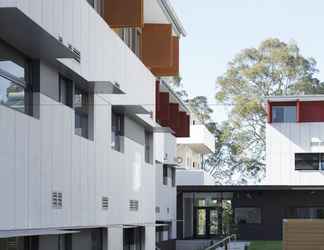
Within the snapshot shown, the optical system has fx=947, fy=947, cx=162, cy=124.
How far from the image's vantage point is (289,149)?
56.8m

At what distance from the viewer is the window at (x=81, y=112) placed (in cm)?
2002

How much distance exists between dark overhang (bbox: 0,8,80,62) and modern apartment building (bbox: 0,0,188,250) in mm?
17

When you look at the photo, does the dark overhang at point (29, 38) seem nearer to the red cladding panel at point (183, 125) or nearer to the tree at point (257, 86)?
the red cladding panel at point (183, 125)

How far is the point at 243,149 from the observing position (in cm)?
7844

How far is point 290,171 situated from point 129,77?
33116 mm

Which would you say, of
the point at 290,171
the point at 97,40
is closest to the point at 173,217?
the point at 290,171

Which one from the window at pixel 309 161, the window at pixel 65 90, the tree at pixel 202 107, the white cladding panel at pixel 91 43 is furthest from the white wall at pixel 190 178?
the window at pixel 65 90

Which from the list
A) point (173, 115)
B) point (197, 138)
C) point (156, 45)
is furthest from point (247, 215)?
point (156, 45)

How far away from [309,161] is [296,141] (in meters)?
1.45

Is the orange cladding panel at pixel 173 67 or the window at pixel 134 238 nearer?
the window at pixel 134 238

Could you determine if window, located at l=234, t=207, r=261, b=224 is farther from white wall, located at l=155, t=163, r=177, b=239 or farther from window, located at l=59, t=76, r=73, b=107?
window, located at l=59, t=76, r=73, b=107

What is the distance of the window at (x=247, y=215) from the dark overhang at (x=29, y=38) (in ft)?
136

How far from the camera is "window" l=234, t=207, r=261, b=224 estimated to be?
57.6m

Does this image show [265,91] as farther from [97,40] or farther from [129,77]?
[97,40]
